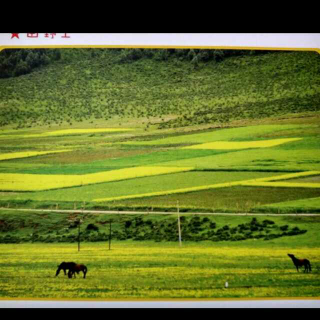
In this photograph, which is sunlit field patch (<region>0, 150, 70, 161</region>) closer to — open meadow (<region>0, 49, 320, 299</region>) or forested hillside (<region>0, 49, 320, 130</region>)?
open meadow (<region>0, 49, 320, 299</region>)

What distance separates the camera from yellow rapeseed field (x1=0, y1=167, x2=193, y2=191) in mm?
4293

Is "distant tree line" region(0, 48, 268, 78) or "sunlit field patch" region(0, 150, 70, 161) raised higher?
"distant tree line" region(0, 48, 268, 78)

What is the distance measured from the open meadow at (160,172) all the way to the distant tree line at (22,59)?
18mm

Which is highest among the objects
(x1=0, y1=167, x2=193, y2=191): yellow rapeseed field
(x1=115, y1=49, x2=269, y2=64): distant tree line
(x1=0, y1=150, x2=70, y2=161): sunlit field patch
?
(x1=115, y1=49, x2=269, y2=64): distant tree line

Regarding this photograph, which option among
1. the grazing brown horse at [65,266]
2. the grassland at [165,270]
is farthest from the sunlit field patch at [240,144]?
the grazing brown horse at [65,266]

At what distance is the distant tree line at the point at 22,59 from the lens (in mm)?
4414

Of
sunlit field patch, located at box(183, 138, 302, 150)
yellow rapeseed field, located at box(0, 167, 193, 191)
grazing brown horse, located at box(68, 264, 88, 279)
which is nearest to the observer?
grazing brown horse, located at box(68, 264, 88, 279)

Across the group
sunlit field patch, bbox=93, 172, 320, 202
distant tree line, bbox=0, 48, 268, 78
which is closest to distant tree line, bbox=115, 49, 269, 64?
distant tree line, bbox=0, 48, 268, 78

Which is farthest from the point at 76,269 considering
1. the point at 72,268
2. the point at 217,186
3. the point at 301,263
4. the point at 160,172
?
the point at 301,263

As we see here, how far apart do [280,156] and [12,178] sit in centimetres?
242

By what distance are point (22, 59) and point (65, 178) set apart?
1.17m

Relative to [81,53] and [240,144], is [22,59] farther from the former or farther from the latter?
[240,144]
